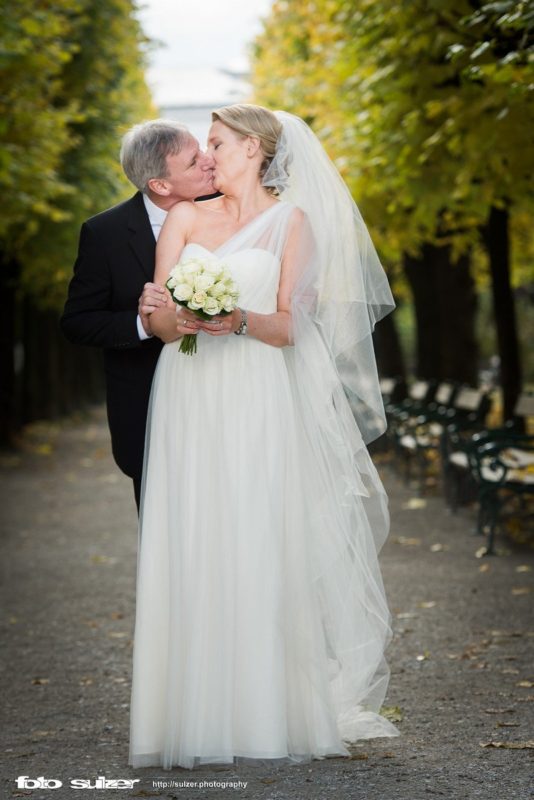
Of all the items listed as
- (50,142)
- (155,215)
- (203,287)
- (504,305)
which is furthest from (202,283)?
(50,142)

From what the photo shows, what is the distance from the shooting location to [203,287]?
4.89m

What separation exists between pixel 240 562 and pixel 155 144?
1731 mm

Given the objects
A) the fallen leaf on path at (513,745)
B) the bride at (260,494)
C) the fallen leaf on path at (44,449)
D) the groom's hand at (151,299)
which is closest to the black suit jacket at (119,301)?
the groom's hand at (151,299)

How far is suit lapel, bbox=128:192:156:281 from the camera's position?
5.59 metres

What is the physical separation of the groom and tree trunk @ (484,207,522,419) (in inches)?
460

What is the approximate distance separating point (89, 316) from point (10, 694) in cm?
237

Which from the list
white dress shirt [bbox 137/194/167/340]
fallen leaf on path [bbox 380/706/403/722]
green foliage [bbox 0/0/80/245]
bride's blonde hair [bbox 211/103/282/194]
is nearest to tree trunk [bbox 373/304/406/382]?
green foliage [bbox 0/0/80/245]

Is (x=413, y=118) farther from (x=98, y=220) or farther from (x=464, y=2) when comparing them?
(x=98, y=220)

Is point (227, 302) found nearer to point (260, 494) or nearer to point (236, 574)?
point (260, 494)

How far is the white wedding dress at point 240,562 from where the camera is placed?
204 inches

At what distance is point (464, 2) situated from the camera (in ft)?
35.5

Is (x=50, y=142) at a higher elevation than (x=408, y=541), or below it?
higher

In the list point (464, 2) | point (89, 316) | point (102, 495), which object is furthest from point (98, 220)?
point (102, 495)

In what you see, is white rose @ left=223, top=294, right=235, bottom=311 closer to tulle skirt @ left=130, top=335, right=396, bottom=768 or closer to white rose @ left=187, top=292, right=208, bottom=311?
white rose @ left=187, top=292, right=208, bottom=311
